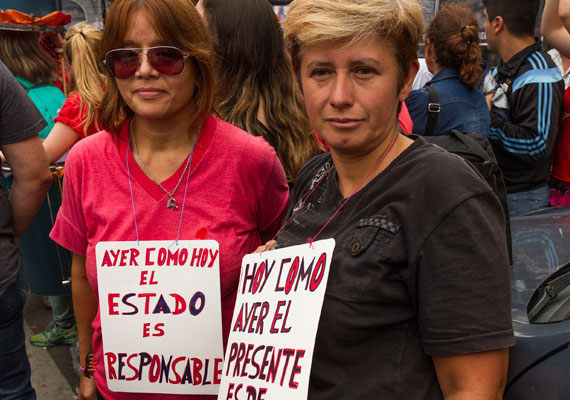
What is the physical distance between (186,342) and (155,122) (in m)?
0.73

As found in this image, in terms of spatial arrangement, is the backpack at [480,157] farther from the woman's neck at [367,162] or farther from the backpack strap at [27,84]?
the backpack strap at [27,84]

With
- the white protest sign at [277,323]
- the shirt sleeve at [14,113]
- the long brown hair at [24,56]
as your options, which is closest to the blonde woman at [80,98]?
the long brown hair at [24,56]

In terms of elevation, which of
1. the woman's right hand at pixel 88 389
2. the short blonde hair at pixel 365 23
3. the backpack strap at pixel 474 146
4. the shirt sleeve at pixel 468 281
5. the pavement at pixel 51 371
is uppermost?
the short blonde hair at pixel 365 23

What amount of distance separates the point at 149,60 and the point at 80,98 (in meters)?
1.88

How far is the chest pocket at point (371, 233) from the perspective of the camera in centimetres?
121

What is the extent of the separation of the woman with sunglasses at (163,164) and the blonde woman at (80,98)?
156 centimetres

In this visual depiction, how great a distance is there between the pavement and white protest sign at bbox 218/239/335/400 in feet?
8.73

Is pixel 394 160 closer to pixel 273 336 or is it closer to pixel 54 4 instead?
pixel 273 336

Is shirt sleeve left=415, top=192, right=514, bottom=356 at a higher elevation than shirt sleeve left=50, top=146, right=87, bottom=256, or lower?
higher

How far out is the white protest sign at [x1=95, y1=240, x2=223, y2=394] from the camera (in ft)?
5.72

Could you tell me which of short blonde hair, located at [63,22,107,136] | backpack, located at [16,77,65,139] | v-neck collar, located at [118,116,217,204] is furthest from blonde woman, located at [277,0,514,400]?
backpack, located at [16,77,65,139]

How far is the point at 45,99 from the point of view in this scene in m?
4.14

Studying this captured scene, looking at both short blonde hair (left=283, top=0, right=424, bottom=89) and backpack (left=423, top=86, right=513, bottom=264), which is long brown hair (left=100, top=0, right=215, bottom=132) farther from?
backpack (left=423, top=86, right=513, bottom=264)

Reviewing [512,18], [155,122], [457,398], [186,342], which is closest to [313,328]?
[457,398]
